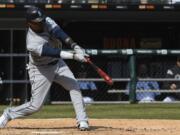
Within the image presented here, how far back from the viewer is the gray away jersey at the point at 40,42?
27.7 ft

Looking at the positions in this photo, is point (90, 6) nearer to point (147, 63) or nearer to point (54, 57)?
point (147, 63)

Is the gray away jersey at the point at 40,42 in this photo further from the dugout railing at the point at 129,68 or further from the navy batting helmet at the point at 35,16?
the dugout railing at the point at 129,68

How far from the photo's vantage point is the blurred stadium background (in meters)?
16.3

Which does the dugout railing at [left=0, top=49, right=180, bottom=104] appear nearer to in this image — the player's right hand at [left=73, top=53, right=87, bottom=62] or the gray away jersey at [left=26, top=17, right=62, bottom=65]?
the gray away jersey at [left=26, top=17, right=62, bottom=65]

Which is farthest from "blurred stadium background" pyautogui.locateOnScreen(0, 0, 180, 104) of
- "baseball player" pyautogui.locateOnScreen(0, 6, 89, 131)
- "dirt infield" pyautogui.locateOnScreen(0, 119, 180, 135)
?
"baseball player" pyautogui.locateOnScreen(0, 6, 89, 131)

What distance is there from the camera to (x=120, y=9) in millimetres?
16828

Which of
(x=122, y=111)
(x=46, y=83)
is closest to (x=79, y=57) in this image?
(x=46, y=83)

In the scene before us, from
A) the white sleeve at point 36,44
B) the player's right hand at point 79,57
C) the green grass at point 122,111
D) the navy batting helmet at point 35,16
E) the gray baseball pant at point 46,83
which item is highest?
the navy batting helmet at point 35,16

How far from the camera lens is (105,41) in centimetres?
1830

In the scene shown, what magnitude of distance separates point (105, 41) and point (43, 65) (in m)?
9.65

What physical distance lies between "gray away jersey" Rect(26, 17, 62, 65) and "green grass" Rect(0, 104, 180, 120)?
12.0 ft

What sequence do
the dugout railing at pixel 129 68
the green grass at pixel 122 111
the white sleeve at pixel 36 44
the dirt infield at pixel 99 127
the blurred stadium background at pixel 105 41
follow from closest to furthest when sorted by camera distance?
the white sleeve at pixel 36 44 → the dirt infield at pixel 99 127 → the green grass at pixel 122 111 → the dugout railing at pixel 129 68 → the blurred stadium background at pixel 105 41

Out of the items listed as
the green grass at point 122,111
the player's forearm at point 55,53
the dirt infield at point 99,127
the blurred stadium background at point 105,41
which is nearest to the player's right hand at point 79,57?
the player's forearm at point 55,53

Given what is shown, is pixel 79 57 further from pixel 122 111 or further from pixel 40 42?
pixel 122 111
